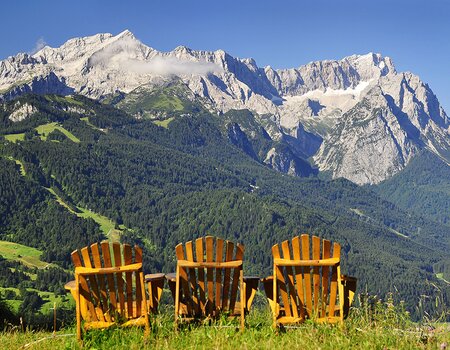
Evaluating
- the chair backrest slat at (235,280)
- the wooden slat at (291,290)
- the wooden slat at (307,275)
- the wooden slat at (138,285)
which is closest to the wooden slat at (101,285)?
the wooden slat at (138,285)

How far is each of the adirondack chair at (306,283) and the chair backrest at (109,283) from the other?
3.14m

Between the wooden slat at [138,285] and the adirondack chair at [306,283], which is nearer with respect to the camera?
the wooden slat at [138,285]

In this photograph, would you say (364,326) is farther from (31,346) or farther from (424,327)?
(31,346)

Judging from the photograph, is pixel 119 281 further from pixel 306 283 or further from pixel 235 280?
pixel 306 283

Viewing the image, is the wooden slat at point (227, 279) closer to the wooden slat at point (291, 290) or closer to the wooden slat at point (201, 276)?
the wooden slat at point (201, 276)

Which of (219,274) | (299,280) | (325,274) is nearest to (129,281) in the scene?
(219,274)

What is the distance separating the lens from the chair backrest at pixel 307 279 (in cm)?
1155

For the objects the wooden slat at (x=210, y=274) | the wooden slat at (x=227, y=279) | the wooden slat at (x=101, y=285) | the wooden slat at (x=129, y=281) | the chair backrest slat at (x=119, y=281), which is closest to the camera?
the wooden slat at (x=101, y=285)

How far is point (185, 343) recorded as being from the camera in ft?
34.3

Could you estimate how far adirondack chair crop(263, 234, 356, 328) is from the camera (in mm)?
11539

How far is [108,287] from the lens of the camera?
1179cm

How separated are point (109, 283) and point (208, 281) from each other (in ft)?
7.63

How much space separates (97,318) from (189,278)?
2325 millimetres

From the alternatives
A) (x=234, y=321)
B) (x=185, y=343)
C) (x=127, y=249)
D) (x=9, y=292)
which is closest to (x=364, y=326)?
(x=234, y=321)
